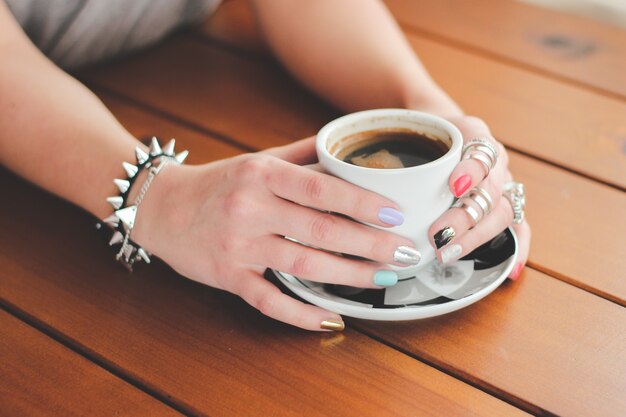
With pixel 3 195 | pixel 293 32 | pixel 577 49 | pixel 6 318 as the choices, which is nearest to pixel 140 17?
pixel 293 32

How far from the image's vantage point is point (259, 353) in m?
0.65

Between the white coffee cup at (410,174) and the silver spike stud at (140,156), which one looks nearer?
the white coffee cup at (410,174)

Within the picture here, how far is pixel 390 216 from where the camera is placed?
62 centimetres

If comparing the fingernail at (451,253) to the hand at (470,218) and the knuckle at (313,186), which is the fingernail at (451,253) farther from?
the knuckle at (313,186)

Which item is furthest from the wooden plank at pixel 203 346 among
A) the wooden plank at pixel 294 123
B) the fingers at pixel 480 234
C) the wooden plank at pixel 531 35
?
the wooden plank at pixel 531 35

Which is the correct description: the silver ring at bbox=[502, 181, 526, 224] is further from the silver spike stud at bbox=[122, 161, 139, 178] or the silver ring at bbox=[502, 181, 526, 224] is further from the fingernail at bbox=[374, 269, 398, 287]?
the silver spike stud at bbox=[122, 161, 139, 178]

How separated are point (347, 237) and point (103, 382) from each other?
0.76 ft

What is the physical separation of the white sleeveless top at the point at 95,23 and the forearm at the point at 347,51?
0.14m

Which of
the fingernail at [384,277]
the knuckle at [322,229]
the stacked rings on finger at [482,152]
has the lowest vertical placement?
the fingernail at [384,277]

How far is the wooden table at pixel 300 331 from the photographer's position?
1.99ft

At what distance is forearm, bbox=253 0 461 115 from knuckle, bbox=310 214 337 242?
0.95 feet

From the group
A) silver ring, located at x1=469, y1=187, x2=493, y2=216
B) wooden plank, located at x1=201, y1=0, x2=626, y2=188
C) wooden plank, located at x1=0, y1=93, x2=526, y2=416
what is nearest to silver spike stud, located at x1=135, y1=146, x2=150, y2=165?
wooden plank, located at x1=0, y1=93, x2=526, y2=416

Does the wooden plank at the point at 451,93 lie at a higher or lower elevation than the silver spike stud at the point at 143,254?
higher

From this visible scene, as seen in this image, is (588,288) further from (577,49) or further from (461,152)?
(577,49)
